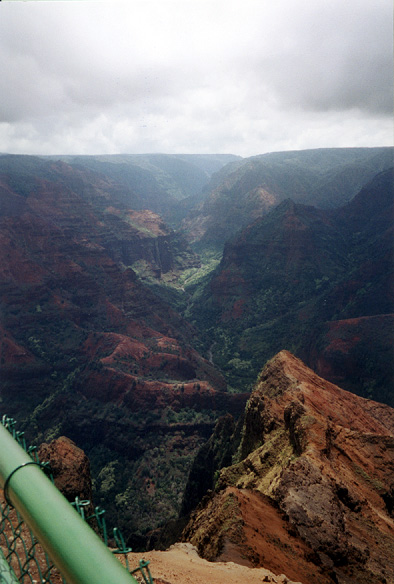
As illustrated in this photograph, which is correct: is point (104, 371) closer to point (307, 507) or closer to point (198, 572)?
point (307, 507)

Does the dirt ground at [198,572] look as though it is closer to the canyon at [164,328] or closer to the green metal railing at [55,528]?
the canyon at [164,328]

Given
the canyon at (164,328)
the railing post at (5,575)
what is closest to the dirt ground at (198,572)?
the canyon at (164,328)

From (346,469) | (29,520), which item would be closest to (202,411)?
(346,469)

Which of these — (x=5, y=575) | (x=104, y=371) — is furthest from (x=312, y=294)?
(x=5, y=575)

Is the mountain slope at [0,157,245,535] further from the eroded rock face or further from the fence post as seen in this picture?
the fence post

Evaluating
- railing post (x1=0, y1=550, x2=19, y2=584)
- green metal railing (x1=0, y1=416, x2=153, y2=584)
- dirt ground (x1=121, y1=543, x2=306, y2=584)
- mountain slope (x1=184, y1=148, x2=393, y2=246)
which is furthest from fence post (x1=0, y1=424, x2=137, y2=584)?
mountain slope (x1=184, y1=148, x2=393, y2=246)

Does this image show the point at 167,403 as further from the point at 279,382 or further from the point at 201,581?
the point at 201,581
